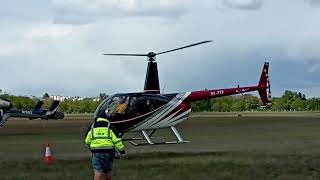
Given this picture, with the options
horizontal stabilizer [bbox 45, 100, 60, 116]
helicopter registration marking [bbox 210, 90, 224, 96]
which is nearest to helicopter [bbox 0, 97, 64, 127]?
horizontal stabilizer [bbox 45, 100, 60, 116]

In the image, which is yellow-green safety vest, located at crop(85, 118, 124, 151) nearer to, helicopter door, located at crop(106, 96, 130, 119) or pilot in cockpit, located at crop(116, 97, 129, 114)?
helicopter door, located at crop(106, 96, 130, 119)

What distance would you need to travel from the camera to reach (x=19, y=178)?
637 inches

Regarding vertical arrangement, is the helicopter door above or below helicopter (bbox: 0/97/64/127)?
below

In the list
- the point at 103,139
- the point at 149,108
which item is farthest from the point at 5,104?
the point at 103,139

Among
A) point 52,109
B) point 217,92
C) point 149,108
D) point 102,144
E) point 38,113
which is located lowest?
point 102,144

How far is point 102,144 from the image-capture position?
1251cm

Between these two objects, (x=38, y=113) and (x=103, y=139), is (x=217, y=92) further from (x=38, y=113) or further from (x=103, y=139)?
(x=38, y=113)

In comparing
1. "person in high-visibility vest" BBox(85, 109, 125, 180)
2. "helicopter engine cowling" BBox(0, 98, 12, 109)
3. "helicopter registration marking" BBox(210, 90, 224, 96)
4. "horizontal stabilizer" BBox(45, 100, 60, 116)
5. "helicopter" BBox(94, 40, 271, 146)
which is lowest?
"person in high-visibility vest" BBox(85, 109, 125, 180)

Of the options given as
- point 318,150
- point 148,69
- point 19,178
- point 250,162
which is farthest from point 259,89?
point 19,178

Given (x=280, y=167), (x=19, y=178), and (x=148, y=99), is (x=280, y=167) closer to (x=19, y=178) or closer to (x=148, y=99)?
(x=19, y=178)

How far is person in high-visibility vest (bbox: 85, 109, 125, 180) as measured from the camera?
41.1ft

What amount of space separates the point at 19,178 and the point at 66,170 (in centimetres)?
220

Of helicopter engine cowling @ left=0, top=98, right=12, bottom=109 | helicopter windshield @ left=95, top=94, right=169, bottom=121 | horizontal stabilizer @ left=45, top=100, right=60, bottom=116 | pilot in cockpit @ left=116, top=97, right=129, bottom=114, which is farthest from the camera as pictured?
horizontal stabilizer @ left=45, top=100, right=60, bottom=116

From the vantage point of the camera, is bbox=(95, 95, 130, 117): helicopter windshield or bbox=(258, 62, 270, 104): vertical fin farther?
bbox=(258, 62, 270, 104): vertical fin
